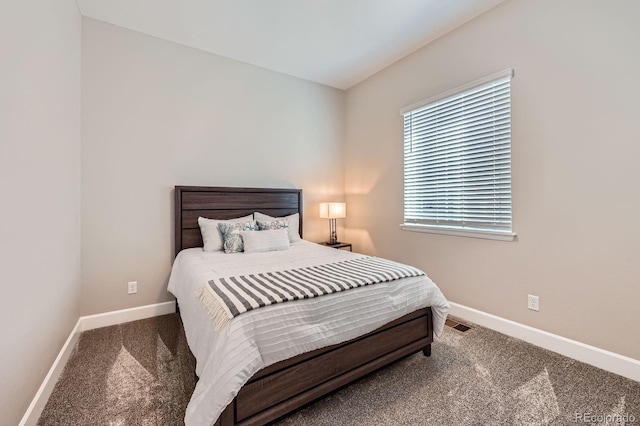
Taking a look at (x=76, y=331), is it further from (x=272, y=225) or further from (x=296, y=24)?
(x=296, y=24)

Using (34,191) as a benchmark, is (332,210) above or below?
below

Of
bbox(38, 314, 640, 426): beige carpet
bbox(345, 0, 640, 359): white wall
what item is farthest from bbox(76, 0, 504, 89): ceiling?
bbox(38, 314, 640, 426): beige carpet

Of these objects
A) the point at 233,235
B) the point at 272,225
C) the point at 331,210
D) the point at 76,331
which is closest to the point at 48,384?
the point at 76,331

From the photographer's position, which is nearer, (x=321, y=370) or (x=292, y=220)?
(x=321, y=370)

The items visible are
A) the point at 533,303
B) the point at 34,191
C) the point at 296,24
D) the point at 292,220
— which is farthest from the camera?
the point at 292,220

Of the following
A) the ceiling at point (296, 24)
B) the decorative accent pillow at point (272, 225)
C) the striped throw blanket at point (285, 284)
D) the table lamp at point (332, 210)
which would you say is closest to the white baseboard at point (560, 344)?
the striped throw blanket at point (285, 284)

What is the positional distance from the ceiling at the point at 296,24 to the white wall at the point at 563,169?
0.34m

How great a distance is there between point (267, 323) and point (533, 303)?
7.34 ft

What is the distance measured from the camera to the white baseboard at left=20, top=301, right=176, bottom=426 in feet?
4.91

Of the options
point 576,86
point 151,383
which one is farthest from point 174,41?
point 576,86

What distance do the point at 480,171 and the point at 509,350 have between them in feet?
5.08

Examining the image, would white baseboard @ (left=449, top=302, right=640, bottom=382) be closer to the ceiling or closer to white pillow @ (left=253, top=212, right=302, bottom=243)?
white pillow @ (left=253, top=212, right=302, bottom=243)

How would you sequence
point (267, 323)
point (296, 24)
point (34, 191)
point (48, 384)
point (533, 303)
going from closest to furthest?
point (267, 323) → point (34, 191) → point (48, 384) → point (533, 303) → point (296, 24)

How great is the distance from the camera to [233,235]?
286cm
